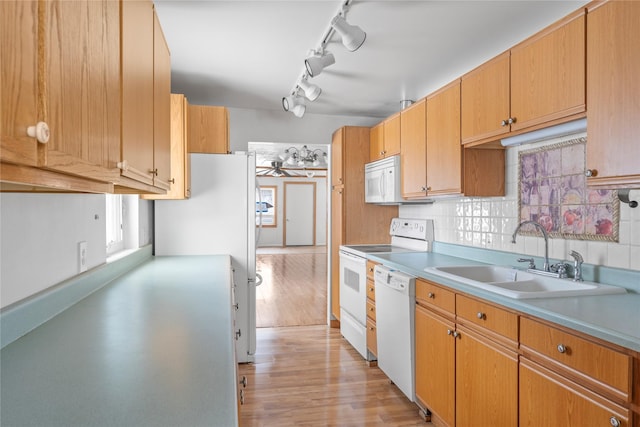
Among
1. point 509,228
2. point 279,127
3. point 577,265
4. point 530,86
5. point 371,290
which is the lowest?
point 371,290

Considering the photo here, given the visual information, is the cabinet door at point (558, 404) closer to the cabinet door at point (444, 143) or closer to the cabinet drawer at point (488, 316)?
the cabinet drawer at point (488, 316)

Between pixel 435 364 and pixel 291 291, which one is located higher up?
pixel 435 364

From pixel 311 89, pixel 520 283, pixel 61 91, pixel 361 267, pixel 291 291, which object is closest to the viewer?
pixel 61 91

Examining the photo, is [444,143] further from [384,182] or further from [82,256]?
[82,256]

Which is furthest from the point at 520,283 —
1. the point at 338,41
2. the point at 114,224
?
the point at 114,224

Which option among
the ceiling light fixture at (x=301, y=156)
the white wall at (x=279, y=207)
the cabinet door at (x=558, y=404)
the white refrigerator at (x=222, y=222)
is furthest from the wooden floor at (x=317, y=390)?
the white wall at (x=279, y=207)

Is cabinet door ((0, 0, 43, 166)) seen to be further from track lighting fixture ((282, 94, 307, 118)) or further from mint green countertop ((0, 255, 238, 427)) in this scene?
track lighting fixture ((282, 94, 307, 118))

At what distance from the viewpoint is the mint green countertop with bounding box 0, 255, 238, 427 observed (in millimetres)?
741

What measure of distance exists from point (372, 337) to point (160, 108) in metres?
2.37

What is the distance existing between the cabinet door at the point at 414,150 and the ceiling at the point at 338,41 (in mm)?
319

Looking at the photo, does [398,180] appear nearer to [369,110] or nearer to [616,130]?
[369,110]

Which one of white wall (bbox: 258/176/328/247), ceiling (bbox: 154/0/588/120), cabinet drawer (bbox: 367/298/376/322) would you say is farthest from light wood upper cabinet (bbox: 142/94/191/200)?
white wall (bbox: 258/176/328/247)

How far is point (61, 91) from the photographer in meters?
0.67

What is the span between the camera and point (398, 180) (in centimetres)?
344
